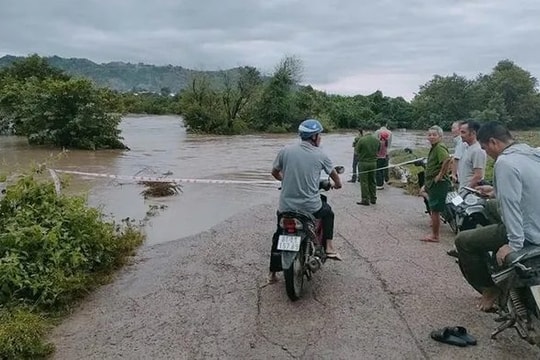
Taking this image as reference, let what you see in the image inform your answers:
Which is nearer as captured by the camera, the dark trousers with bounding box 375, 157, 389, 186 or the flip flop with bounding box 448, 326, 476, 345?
the flip flop with bounding box 448, 326, 476, 345

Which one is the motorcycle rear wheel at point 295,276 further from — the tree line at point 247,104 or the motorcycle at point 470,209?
the tree line at point 247,104

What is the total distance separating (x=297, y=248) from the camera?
527cm

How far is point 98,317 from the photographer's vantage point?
5.35 meters

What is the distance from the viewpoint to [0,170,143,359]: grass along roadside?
15.6 feet

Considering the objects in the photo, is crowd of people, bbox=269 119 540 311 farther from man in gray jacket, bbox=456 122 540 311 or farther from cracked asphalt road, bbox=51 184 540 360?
cracked asphalt road, bbox=51 184 540 360

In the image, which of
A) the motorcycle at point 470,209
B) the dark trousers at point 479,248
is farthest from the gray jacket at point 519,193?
the motorcycle at point 470,209

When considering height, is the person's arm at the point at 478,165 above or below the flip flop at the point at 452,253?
above

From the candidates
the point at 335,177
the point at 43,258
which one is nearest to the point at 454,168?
the point at 335,177

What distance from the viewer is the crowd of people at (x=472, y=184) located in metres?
3.85

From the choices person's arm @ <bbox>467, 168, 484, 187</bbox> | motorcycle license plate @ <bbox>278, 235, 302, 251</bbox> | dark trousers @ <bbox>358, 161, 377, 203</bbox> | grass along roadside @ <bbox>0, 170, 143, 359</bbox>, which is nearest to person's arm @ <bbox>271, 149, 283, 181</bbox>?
motorcycle license plate @ <bbox>278, 235, 302, 251</bbox>

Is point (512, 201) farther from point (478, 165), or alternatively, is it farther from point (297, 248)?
point (478, 165)

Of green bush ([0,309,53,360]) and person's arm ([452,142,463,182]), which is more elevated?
person's arm ([452,142,463,182])

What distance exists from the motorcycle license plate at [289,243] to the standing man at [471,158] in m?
2.95

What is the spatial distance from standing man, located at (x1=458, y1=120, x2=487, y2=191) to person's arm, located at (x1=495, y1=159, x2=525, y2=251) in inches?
134
